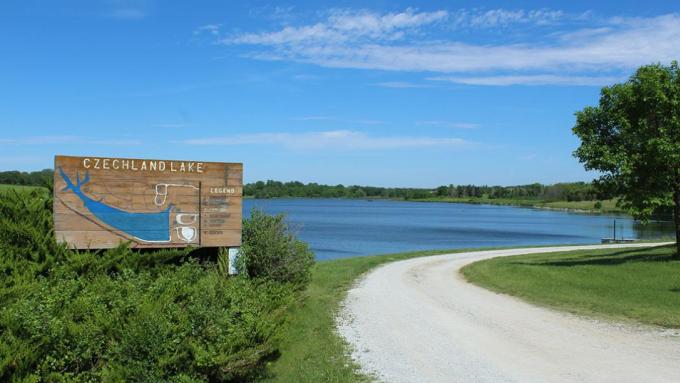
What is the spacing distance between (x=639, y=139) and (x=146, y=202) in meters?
18.4

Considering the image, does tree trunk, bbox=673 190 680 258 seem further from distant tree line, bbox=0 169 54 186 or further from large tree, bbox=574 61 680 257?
distant tree line, bbox=0 169 54 186

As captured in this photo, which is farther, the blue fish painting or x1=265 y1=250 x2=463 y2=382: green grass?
the blue fish painting

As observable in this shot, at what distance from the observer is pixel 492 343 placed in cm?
1034

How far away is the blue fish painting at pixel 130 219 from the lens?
425 inches

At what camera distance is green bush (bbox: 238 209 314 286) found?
500 inches

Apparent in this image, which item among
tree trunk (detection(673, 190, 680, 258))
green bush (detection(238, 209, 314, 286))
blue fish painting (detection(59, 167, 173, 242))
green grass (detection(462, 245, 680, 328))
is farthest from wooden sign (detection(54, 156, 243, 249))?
tree trunk (detection(673, 190, 680, 258))

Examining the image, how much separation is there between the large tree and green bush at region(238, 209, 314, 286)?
13804mm

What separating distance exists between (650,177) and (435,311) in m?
12.9

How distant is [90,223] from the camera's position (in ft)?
35.6

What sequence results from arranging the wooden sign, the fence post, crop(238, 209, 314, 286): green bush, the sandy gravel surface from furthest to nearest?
crop(238, 209, 314, 286): green bush
the fence post
the wooden sign
the sandy gravel surface

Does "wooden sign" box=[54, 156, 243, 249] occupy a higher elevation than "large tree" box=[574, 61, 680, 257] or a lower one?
lower

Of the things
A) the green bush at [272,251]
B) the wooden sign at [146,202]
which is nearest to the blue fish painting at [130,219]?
the wooden sign at [146,202]

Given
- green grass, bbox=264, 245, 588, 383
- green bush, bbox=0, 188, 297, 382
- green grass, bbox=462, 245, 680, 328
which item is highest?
green bush, bbox=0, 188, 297, 382

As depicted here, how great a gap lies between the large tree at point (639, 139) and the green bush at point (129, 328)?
17174mm
